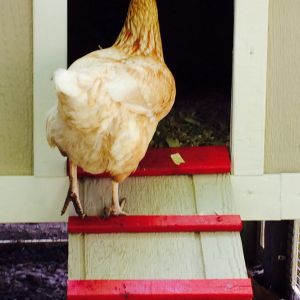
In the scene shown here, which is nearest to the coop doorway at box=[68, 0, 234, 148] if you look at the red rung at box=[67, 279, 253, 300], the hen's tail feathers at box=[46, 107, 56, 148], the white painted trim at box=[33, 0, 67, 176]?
the white painted trim at box=[33, 0, 67, 176]

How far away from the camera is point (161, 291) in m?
2.25

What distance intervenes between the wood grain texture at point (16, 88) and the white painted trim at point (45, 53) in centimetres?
4

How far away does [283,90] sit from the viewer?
287 centimetres

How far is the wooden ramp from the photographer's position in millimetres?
2266

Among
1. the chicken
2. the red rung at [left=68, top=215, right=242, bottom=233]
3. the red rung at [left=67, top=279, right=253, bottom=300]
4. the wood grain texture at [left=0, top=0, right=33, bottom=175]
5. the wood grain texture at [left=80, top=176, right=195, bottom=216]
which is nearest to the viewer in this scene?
the chicken

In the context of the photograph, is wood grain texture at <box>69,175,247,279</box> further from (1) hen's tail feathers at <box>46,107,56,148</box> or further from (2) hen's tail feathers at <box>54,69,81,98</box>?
(2) hen's tail feathers at <box>54,69,81,98</box>

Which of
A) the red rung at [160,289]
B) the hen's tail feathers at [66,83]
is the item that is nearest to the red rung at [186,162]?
the red rung at [160,289]

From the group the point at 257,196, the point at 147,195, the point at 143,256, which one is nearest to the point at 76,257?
the point at 143,256

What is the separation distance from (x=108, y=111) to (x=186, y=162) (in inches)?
28.5

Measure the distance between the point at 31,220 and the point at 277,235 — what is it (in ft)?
8.36

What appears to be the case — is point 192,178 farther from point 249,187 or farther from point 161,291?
point 161,291

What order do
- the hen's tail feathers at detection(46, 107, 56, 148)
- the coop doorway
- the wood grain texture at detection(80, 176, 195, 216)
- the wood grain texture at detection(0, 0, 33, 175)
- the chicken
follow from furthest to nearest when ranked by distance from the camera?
the coop doorway, the wood grain texture at detection(0, 0, 33, 175), the wood grain texture at detection(80, 176, 195, 216), the hen's tail feathers at detection(46, 107, 56, 148), the chicken

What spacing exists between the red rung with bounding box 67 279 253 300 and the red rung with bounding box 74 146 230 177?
1.99ft

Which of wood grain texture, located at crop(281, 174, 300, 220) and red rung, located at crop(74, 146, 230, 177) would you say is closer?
red rung, located at crop(74, 146, 230, 177)
